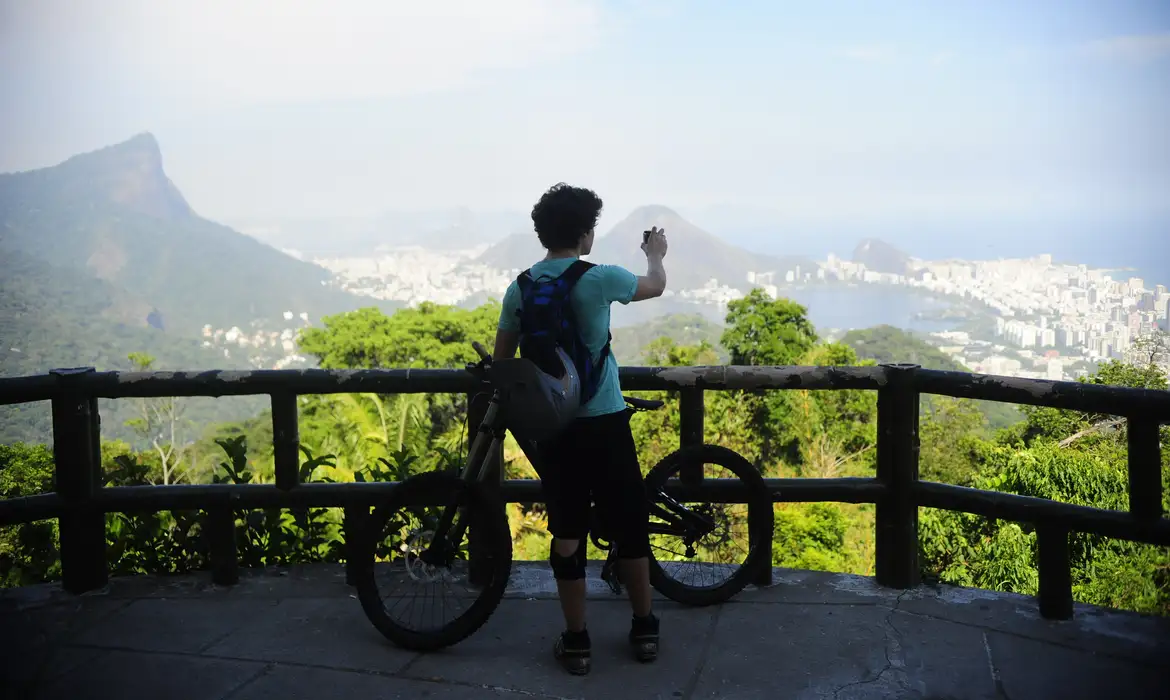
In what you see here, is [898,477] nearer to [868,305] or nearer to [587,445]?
[587,445]

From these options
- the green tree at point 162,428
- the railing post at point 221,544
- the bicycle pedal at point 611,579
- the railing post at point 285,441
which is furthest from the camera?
the green tree at point 162,428

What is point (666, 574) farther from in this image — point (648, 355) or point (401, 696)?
point (648, 355)

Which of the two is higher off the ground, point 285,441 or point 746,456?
point 285,441

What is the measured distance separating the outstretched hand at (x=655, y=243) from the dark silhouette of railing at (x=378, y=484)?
0.88 meters

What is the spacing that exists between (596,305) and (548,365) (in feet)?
0.88

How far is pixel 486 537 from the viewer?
414 centimetres

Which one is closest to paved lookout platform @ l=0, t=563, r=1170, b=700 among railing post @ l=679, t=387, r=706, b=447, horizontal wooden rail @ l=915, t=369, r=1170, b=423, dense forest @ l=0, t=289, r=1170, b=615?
dense forest @ l=0, t=289, r=1170, b=615

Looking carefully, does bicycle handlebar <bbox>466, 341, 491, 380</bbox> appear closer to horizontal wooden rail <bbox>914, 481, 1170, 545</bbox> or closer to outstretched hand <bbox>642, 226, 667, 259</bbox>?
outstretched hand <bbox>642, 226, 667, 259</bbox>

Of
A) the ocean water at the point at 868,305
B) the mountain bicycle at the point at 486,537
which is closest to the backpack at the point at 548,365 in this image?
the mountain bicycle at the point at 486,537

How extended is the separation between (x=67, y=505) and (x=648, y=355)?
49.0 meters

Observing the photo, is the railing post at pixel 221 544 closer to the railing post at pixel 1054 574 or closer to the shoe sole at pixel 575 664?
the shoe sole at pixel 575 664

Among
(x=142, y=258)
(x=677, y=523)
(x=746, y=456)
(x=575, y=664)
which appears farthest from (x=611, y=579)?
(x=142, y=258)

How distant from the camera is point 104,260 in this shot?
178375mm

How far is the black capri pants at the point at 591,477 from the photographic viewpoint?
3.79m
